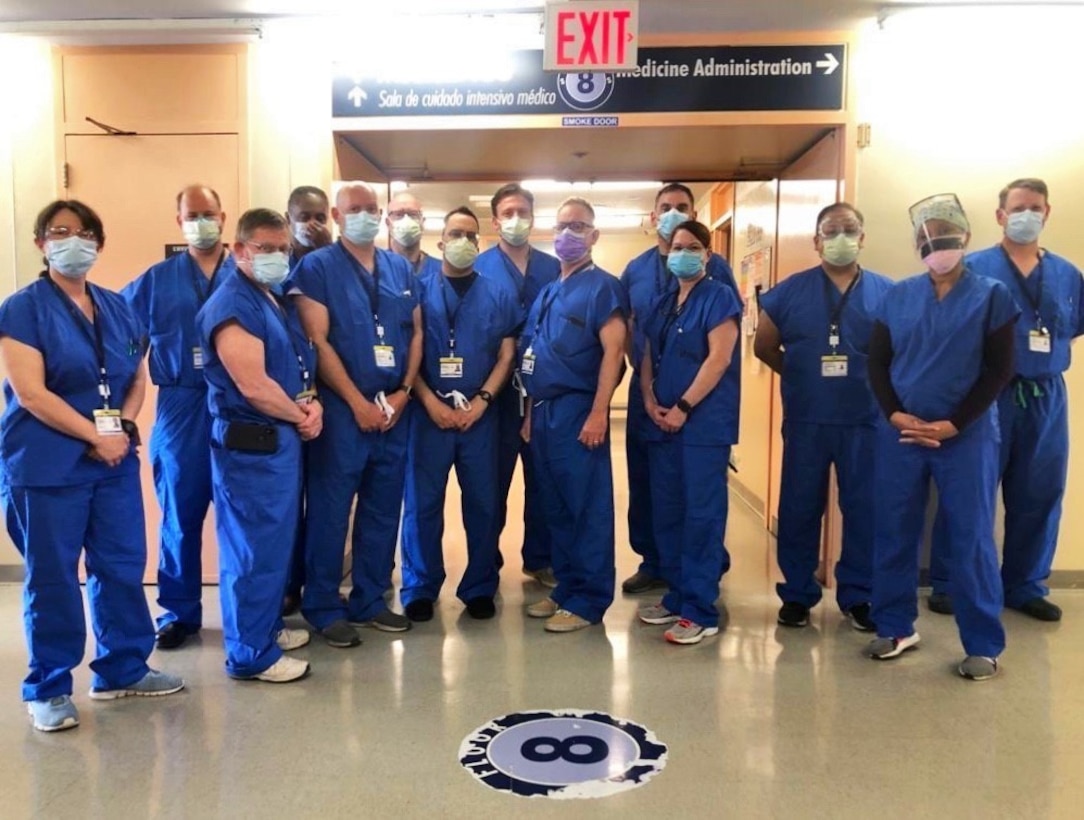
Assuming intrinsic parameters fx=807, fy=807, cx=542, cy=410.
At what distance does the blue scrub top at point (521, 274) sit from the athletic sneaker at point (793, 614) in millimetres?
1658

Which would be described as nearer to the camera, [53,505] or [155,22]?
[53,505]

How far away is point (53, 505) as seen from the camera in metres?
2.35

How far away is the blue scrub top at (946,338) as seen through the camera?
2.66 metres

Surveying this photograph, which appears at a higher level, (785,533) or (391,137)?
(391,137)

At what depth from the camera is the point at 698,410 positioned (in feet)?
10.2

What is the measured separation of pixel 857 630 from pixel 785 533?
0.47m

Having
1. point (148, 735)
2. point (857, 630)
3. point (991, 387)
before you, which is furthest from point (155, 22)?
point (857, 630)

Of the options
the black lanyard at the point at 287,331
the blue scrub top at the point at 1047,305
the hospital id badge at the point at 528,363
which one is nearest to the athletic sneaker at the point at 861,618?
the blue scrub top at the point at 1047,305

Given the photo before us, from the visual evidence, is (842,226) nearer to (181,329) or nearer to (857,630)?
(857,630)

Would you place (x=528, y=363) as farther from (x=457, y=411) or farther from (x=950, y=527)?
(x=950, y=527)

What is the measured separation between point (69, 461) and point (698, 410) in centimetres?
212

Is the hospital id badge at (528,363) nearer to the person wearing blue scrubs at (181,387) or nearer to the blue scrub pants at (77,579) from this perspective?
the person wearing blue scrubs at (181,387)

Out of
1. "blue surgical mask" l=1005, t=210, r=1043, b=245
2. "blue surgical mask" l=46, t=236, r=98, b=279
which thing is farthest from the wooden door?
"blue surgical mask" l=1005, t=210, r=1043, b=245

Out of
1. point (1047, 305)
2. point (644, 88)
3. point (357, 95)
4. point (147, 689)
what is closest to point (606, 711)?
point (147, 689)
